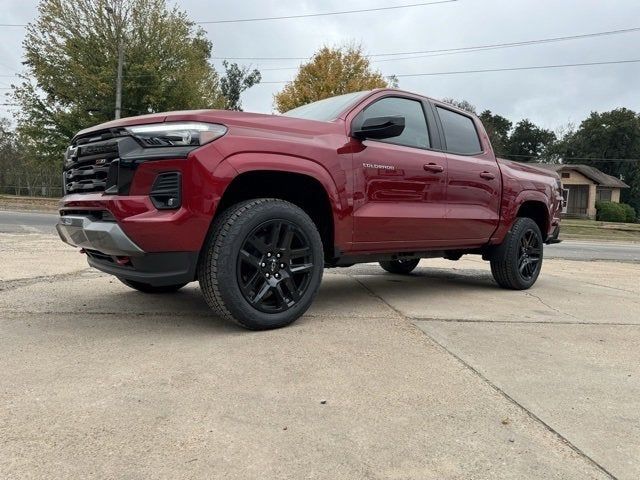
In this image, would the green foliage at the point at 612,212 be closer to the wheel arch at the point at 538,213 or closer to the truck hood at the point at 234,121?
the wheel arch at the point at 538,213

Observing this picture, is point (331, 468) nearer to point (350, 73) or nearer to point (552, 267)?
point (552, 267)

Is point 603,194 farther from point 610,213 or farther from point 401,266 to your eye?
point 401,266

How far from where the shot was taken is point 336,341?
331 cm

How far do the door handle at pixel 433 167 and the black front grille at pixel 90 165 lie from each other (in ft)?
8.49

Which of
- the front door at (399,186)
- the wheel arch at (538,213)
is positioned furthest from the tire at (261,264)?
the wheel arch at (538,213)

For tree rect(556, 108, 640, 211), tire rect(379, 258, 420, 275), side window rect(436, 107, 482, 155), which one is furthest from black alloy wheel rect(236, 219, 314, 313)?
tree rect(556, 108, 640, 211)

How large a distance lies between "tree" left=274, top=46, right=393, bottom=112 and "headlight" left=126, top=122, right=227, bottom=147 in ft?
82.4

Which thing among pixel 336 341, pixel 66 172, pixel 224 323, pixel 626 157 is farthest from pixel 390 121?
pixel 626 157

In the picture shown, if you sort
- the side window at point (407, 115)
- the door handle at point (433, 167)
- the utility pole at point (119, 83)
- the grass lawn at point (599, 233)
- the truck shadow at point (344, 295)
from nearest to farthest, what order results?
the truck shadow at point (344, 295), the side window at point (407, 115), the door handle at point (433, 167), the utility pole at point (119, 83), the grass lawn at point (599, 233)

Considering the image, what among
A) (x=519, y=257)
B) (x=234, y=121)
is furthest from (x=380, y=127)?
(x=519, y=257)

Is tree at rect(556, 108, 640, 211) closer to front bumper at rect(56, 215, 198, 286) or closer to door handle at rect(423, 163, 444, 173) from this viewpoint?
door handle at rect(423, 163, 444, 173)

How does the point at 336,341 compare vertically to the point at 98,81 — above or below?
below

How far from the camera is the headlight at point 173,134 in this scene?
3082 millimetres

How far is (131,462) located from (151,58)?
26.4 meters
